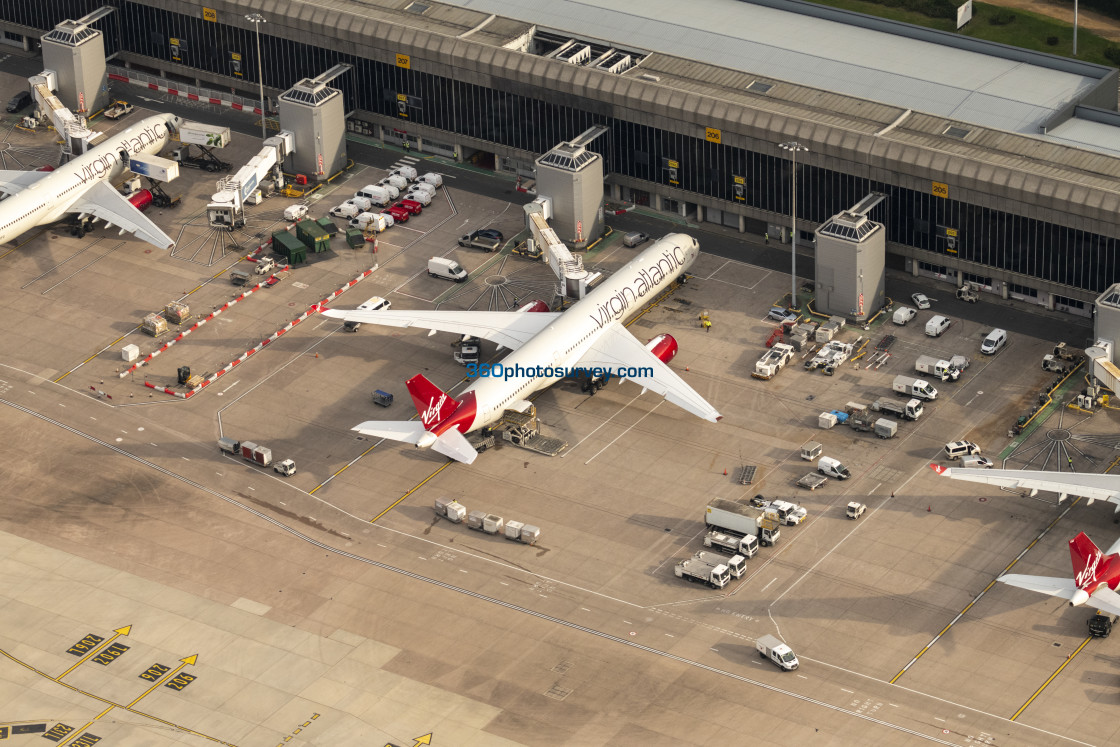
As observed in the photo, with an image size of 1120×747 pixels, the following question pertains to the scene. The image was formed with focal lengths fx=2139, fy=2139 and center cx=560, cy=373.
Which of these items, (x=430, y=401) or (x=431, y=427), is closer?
(x=431, y=427)

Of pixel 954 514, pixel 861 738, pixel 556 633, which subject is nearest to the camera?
pixel 861 738

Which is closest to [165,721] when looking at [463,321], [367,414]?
[367,414]

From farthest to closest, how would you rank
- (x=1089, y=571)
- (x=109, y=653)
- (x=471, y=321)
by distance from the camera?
(x=471, y=321)
(x=109, y=653)
(x=1089, y=571)

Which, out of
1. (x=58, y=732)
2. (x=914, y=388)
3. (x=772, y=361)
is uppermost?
(x=914, y=388)

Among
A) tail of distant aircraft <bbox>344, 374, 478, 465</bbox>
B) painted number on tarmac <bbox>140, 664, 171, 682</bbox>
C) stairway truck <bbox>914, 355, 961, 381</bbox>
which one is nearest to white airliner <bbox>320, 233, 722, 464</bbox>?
tail of distant aircraft <bbox>344, 374, 478, 465</bbox>

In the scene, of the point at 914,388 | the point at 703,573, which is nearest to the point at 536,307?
the point at 914,388

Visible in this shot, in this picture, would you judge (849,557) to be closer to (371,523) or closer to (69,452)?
(371,523)

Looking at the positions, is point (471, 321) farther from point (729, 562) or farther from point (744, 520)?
point (729, 562)
